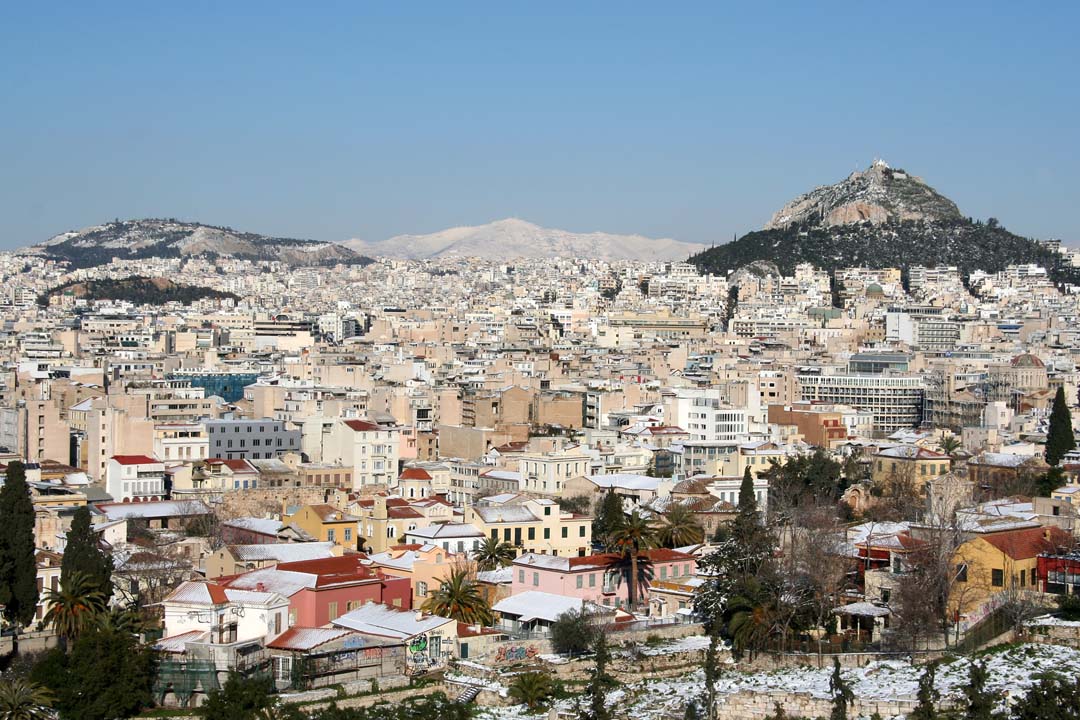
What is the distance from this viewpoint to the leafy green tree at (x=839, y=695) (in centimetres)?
2166

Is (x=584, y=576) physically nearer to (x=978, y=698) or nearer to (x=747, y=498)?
(x=747, y=498)

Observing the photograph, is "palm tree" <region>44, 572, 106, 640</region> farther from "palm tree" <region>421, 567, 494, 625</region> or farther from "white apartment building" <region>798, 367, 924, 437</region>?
"white apartment building" <region>798, 367, 924, 437</region>

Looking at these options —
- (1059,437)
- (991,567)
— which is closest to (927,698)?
(991,567)

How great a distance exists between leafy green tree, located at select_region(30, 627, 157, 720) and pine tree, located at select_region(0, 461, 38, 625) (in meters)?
3.93

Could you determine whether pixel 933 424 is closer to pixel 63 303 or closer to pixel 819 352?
pixel 819 352

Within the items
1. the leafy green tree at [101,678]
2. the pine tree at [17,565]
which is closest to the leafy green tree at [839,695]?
the leafy green tree at [101,678]

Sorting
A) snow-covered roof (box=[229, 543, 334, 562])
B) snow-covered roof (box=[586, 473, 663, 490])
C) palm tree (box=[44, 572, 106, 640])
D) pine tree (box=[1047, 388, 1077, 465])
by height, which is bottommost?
palm tree (box=[44, 572, 106, 640])

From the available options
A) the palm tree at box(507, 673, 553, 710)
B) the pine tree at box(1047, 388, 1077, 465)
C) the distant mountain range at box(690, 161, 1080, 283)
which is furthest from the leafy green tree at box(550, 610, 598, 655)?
the distant mountain range at box(690, 161, 1080, 283)

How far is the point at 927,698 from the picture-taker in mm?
21359

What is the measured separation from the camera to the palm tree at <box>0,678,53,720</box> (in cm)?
2197

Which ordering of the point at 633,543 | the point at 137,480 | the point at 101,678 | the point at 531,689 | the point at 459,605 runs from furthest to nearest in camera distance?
the point at 137,480 < the point at 633,543 < the point at 459,605 < the point at 531,689 < the point at 101,678

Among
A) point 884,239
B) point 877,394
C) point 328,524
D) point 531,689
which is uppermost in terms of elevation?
point 884,239

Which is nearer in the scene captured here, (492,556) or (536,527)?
(492,556)

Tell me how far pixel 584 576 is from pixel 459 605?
280 cm
